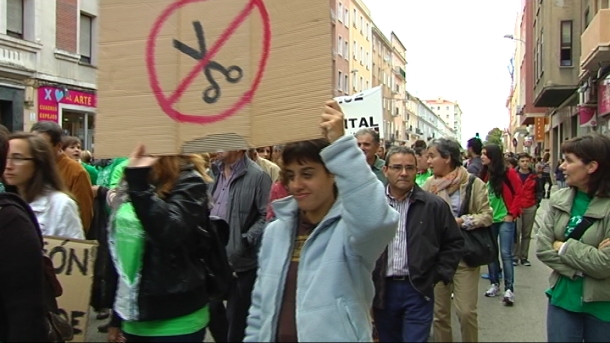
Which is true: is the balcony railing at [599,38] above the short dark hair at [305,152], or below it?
above

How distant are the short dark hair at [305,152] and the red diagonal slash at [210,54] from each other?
49 cm

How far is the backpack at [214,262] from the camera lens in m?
3.22

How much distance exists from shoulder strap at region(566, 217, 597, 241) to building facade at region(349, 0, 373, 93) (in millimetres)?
59930

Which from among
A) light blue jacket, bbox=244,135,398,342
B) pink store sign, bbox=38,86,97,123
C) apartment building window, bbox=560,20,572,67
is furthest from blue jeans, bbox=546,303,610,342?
apartment building window, bbox=560,20,572,67

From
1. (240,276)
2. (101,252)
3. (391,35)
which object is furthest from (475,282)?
(391,35)

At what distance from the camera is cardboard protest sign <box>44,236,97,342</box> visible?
408 centimetres

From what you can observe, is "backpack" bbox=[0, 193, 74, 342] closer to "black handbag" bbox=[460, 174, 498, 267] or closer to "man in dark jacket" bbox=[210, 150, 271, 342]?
"man in dark jacket" bbox=[210, 150, 271, 342]

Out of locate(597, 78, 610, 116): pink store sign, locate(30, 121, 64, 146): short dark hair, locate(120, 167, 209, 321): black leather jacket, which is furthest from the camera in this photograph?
locate(597, 78, 610, 116): pink store sign

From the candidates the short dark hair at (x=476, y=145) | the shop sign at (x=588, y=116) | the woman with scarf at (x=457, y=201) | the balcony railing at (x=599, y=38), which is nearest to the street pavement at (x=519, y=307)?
the woman with scarf at (x=457, y=201)

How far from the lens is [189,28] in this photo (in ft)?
7.91

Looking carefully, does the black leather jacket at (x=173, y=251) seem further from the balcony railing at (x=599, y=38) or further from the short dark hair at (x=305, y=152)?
the balcony railing at (x=599, y=38)

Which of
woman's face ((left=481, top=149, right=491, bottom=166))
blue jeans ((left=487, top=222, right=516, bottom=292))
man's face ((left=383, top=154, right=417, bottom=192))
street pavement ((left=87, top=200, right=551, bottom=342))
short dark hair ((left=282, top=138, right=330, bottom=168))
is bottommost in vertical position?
street pavement ((left=87, top=200, right=551, bottom=342))

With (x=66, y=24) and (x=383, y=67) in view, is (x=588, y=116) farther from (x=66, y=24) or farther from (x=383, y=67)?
(x=383, y=67)

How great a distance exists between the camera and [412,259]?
451cm
